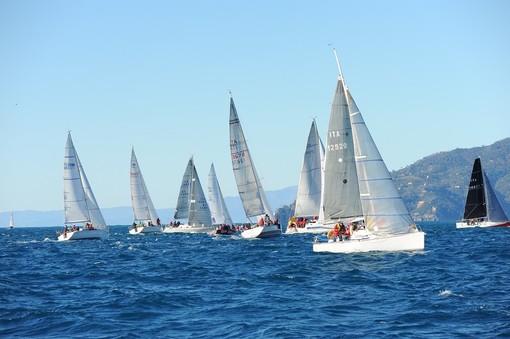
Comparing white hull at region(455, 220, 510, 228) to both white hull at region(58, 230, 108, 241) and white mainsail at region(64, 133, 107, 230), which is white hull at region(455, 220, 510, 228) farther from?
white mainsail at region(64, 133, 107, 230)

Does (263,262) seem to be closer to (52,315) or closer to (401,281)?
(401,281)

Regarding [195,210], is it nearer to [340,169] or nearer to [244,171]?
[244,171]

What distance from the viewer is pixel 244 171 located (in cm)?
7494

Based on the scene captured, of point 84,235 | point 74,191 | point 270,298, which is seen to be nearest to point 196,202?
point 74,191

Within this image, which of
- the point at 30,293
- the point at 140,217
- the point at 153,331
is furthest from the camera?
the point at 140,217

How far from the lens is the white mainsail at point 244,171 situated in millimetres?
74562

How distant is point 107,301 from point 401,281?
1209cm

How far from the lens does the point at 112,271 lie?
4141 cm

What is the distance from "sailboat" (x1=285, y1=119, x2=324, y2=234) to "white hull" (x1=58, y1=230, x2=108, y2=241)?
71.6 ft

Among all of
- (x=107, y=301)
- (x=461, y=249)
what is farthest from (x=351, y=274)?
(x=461, y=249)

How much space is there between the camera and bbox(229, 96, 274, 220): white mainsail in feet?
245

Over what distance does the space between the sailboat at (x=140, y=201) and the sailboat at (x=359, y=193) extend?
70.3 metres

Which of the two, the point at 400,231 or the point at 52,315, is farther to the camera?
the point at 400,231

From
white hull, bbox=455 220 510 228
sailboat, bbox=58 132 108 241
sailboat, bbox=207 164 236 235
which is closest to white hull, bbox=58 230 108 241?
sailboat, bbox=58 132 108 241
